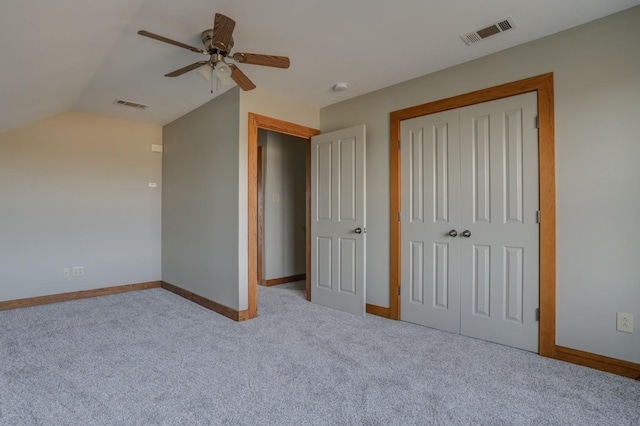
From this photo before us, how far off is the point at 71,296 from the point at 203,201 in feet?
6.97

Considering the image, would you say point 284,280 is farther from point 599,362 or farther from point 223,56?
point 599,362

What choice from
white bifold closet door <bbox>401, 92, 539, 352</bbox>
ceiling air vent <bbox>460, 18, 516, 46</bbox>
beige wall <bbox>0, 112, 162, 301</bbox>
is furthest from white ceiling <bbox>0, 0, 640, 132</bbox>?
beige wall <bbox>0, 112, 162, 301</bbox>

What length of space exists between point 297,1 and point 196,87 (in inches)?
71.6

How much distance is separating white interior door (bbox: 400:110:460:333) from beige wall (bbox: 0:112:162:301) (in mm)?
3676

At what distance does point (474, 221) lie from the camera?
113 inches

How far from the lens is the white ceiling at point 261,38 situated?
6.77ft

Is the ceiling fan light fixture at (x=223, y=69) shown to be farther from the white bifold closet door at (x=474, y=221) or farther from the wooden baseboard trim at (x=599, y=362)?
the wooden baseboard trim at (x=599, y=362)

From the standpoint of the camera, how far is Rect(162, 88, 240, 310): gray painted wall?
3.50 m

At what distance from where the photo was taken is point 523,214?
8.61 feet

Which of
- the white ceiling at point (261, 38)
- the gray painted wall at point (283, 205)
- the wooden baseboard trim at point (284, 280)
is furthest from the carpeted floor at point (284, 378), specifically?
the white ceiling at point (261, 38)

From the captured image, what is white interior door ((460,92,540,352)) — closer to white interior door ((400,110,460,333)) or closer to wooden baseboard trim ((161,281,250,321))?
white interior door ((400,110,460,333))

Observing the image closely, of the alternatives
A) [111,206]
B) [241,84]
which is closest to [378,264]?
[241,84]

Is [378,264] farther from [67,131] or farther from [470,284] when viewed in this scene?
[67,131]

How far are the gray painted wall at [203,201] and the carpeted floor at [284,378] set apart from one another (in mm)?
694
